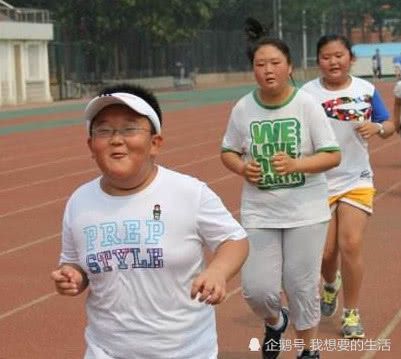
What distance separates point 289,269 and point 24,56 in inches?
1588

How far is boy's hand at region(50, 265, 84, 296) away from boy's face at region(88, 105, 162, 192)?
12.6 inches

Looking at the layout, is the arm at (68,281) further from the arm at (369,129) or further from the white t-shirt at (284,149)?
the arm at (369,129)

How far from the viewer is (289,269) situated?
5.90 metres

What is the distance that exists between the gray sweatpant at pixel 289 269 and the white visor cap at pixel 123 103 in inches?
94.5

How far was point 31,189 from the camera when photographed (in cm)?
1566

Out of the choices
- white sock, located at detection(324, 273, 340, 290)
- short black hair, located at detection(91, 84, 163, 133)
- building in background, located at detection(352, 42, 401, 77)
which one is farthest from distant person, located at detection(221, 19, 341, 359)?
building in background, located at detection(352, 42, 401, 77)

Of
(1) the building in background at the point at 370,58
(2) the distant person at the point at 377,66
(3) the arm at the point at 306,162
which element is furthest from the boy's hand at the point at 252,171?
(1) the building in background at the point at 370,58

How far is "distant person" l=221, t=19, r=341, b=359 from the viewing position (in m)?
5.80

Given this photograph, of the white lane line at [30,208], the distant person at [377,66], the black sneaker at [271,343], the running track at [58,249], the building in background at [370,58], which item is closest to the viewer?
the black sneaker at [271,343]

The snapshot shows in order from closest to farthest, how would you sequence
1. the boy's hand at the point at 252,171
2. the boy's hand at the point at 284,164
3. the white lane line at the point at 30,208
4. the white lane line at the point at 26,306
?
the boy's hand at the point at 284,164 → the boy's hand at the point at 252,171 → the white lane line at the point at 26,306 → the white lane line at the point at 30,208

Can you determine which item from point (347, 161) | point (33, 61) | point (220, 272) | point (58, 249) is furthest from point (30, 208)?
point (33, 61)

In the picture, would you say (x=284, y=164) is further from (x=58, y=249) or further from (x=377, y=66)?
(x=377, y=66)

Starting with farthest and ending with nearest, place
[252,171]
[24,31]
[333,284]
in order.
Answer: [24,31] → [333,284] → [252,171]

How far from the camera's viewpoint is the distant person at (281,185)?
19.0ft
